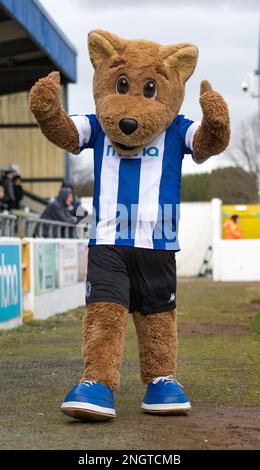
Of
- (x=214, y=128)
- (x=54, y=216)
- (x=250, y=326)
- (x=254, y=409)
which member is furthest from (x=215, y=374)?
(x=54, y=216)

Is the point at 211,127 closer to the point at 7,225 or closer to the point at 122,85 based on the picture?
the point at 122,85

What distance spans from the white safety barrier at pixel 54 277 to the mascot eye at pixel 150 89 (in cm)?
670

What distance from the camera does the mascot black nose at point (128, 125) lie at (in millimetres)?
5480

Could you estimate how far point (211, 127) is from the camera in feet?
17.9

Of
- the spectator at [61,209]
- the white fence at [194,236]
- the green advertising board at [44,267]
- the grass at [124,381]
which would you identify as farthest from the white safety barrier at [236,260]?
the grass at [124,381]

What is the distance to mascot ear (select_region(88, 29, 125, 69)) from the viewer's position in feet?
18.7

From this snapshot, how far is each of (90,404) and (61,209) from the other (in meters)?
12.8

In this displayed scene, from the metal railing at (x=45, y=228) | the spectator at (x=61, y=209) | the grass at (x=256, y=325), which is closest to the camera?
the grass at (x=256, y=325)

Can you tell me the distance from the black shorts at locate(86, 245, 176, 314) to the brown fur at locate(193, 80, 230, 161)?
645 millimetres

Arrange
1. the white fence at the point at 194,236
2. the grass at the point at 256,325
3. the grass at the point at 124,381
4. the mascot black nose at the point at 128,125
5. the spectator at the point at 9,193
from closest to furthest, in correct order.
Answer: the grass at the point at 124,381, the mascot black nose at the point at 128,125, the grass at the point at 256,325, the spectator at the point at 9,193, the white fence at the point at 194,236

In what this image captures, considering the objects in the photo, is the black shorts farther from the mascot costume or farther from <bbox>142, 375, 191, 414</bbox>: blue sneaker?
<bbox>142, 375, 191, 414</bbox>: blue sneaker

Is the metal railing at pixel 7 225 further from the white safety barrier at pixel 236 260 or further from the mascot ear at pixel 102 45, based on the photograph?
the white safety barrier at pixel 236 260

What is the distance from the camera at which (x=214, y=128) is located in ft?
17.9
